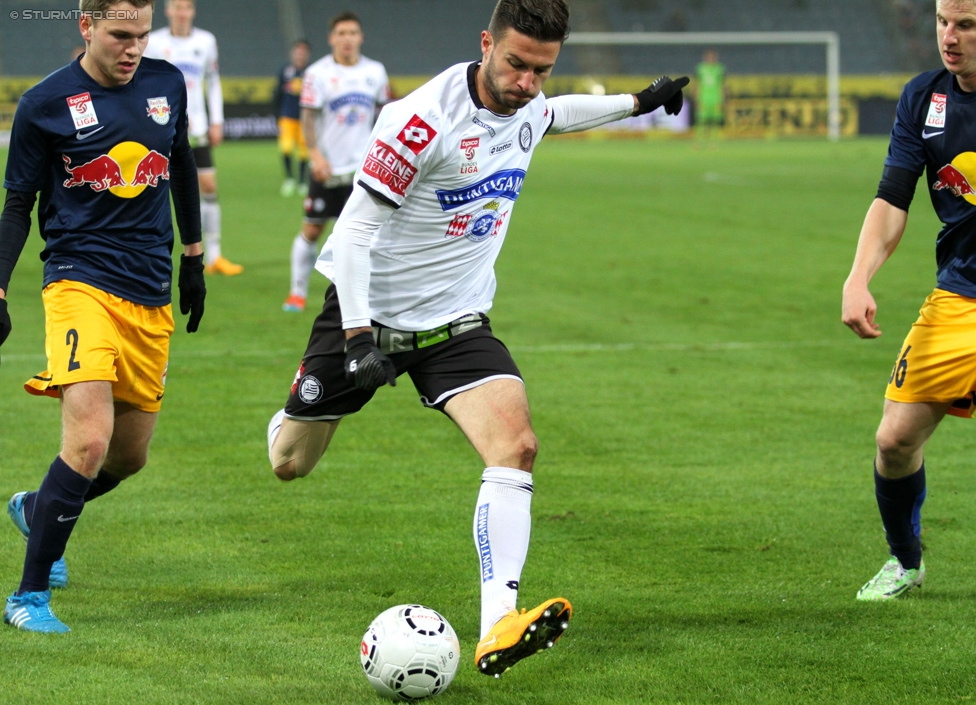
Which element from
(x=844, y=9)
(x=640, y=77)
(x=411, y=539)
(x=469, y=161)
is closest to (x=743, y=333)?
(x=411, y=539)

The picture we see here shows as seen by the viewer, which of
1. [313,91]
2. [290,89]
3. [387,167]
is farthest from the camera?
[290,89]

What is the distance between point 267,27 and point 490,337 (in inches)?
1684

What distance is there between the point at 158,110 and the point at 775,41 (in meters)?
42.9

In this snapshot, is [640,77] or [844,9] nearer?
[640,77]

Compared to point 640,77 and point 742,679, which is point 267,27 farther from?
point 742,679

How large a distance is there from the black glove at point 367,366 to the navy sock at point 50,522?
3.58 ft

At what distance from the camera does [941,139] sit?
181 inches

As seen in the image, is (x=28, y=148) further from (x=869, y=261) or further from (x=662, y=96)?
(x=869, y=261)

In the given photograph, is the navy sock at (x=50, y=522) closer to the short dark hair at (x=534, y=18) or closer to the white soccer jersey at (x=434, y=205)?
the white soccer jersey at (x=434, y=205)

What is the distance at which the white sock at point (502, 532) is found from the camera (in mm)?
4027

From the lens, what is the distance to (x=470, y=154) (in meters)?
4.39

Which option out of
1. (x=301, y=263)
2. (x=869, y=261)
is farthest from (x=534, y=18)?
(x=301, y=263)

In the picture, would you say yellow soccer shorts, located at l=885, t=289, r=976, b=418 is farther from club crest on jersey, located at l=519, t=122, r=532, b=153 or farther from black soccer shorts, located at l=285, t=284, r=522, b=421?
club crest on jersey, located at l=519, t=122, r=532, b=153

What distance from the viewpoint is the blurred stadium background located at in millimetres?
41312
